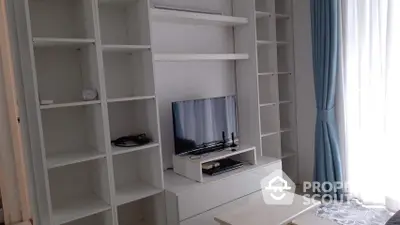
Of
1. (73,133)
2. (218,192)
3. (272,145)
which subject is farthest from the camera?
(272,145)

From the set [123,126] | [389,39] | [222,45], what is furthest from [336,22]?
[123,126]

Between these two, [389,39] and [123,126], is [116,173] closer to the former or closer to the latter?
[123,126]

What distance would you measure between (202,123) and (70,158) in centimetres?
111

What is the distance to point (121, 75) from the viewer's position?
244 cm

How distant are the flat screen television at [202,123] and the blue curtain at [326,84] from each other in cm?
91

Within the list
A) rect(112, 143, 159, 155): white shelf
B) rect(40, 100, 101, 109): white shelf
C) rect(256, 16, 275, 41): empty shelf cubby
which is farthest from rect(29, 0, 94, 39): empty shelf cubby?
rect(256, 16, 275, 41): empty shelf cubby

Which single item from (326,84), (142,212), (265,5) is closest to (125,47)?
(142,212)

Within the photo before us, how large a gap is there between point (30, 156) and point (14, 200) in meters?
0.73

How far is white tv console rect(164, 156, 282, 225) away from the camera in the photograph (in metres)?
2.22

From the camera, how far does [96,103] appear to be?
2018 millimetres

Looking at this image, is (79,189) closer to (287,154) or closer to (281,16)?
(287,154)

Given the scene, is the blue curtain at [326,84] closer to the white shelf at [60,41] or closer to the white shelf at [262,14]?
the white shelf at [262,14]

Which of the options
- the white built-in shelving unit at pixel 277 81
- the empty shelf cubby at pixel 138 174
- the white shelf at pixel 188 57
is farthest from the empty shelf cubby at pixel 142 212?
the white built-in shelving unit at pixel 277 81

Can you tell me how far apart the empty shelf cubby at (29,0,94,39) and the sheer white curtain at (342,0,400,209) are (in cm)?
232
